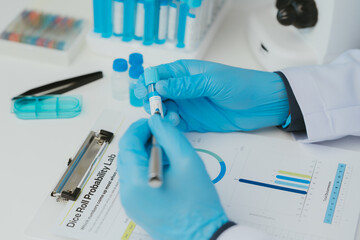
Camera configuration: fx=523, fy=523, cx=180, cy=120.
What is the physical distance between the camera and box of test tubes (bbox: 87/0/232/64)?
132 centimetres

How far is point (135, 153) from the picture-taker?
935 mm

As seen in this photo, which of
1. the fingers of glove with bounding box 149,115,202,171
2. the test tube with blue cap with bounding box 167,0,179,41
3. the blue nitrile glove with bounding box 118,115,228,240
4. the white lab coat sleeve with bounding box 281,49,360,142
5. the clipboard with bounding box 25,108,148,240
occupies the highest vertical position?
the test tube with blue cap with bounding box 167,0,179,41

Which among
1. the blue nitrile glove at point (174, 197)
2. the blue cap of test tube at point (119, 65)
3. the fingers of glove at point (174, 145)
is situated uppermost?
the blue cap of test tube at point (119, 65)

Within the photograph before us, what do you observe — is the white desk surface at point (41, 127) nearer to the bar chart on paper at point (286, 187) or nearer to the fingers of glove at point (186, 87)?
the bar chart on paper at point (286, 187)

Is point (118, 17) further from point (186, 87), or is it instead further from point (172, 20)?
point (186, 87)

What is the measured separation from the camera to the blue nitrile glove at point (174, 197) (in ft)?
2.90

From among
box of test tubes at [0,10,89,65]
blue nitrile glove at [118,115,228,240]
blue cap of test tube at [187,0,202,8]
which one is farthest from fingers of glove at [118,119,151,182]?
box of test tubes at [0,10,89,65]

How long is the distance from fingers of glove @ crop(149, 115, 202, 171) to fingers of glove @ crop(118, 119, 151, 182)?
0.03 meters

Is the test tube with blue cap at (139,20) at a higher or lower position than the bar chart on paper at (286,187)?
higher

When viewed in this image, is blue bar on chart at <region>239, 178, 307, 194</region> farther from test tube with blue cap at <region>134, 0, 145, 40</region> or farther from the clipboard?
test tube with blue cap at <region>134, 0, 145, 40</region>

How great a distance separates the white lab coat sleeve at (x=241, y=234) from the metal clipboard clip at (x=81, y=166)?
1.03ft

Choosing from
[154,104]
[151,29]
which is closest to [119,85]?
[151,29]

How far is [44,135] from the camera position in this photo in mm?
1182

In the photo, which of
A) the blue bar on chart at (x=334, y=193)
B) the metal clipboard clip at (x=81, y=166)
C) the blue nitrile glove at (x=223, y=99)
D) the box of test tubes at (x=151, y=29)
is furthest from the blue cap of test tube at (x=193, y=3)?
the blue bar on chart at (x=334, y=193)
